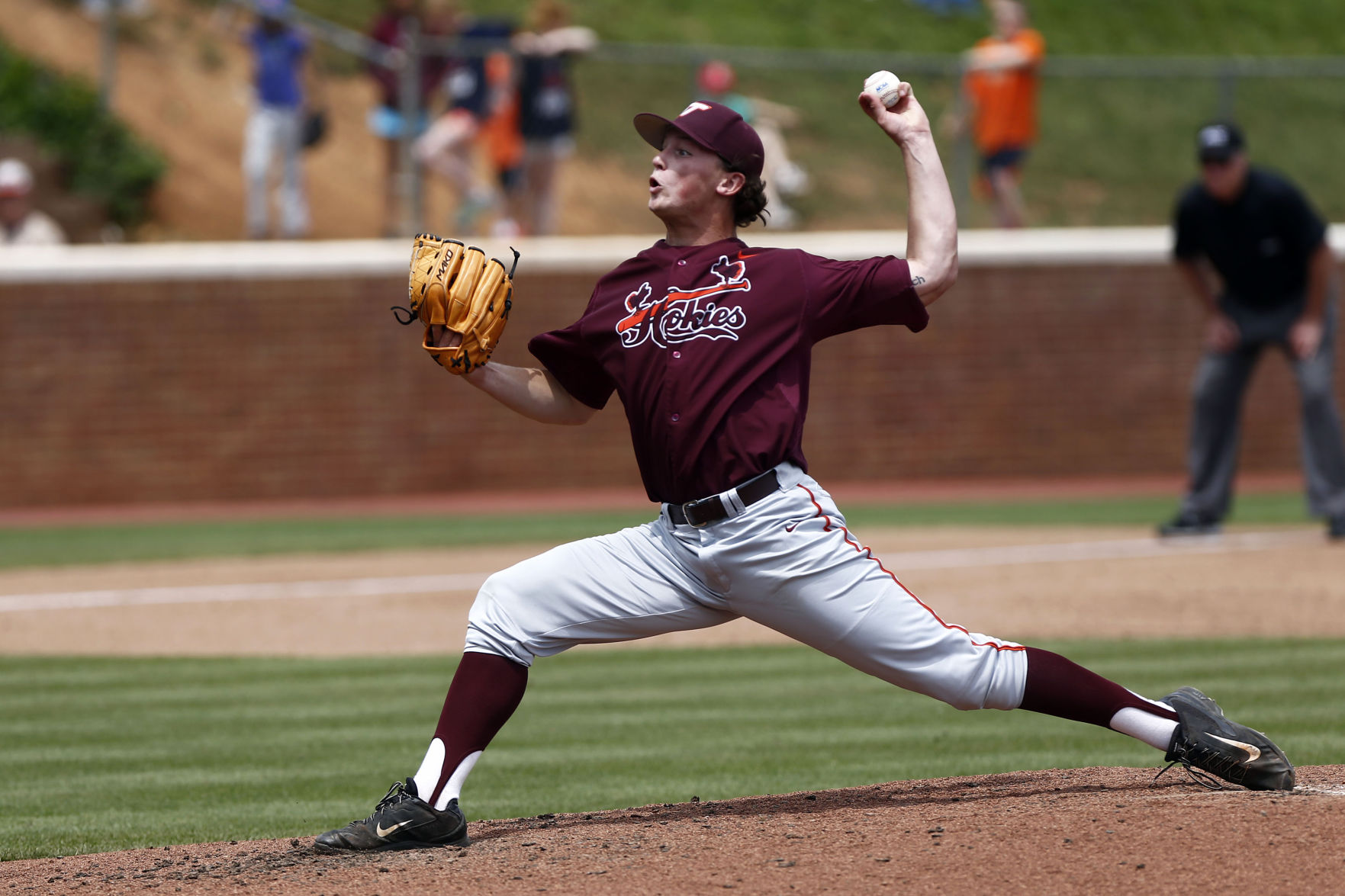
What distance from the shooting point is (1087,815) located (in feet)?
14.1

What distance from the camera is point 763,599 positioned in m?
4.41

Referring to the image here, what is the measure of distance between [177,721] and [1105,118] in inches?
497

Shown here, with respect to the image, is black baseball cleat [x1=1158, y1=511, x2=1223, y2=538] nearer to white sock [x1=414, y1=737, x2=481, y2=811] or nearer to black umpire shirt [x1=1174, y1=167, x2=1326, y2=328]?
black umpire shirt [x1=1174, y1=167, x2=1326, y2=328]

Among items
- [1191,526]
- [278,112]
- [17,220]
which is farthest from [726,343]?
[278,112]

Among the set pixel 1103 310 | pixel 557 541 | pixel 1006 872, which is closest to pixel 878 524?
pixel 557 541

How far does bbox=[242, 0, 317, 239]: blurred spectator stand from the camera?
51.2 ft

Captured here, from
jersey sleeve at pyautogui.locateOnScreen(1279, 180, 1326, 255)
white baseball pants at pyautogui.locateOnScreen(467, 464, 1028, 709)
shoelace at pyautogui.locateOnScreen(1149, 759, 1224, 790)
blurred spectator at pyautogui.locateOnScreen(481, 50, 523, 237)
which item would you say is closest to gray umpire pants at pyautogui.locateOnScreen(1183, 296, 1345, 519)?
jersey sleeve at pyautogui.locateOnScreen(1279, 180, 1326, 255)

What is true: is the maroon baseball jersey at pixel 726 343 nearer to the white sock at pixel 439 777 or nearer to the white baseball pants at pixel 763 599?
the white baseball pants at pixel 763 599

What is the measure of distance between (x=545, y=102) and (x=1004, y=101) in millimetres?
4243

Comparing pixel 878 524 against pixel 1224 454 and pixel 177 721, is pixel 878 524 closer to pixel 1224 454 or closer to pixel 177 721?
pixel 1224 454

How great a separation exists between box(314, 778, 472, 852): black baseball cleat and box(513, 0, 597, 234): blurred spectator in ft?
38.8

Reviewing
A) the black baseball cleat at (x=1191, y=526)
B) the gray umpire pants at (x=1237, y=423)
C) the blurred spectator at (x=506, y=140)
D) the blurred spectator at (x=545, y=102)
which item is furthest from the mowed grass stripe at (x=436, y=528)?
the blurred spectator at (x=545, y=102)

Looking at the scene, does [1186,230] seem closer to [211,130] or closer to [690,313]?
[690,313]

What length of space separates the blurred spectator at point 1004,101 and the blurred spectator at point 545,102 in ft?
11.6
